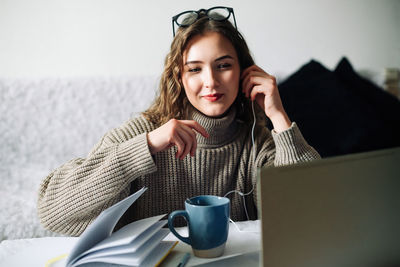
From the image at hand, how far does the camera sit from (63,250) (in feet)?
1.99

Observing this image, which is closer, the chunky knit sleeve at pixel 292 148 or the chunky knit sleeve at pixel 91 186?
the chunky knit sleeve at pixel 91 186

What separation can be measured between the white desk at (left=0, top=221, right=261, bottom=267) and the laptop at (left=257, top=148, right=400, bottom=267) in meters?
0.18

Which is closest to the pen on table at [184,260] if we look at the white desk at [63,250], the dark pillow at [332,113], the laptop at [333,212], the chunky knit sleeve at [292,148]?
the white desk at [63,250]

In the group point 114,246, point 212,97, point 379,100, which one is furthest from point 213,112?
point 379,100

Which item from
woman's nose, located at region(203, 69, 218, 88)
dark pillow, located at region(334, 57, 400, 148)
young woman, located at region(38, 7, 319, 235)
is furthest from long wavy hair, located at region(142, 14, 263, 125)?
dark pillow, located at region(334, 57, 400, 148)

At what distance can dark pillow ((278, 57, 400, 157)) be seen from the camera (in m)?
1.34

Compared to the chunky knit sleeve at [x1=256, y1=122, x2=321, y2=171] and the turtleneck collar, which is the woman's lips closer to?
the turtleneck collar

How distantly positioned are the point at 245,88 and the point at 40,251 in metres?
0.70

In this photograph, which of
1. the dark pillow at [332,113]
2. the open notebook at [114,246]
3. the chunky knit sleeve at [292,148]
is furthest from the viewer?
the dark pillow at [332,113]

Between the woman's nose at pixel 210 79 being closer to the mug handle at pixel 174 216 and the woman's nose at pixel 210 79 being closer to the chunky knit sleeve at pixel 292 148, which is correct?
the chunky knit sleeve at pixel 292 148

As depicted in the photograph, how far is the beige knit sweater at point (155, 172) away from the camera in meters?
0.77

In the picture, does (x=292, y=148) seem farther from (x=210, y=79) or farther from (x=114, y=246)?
(x=114, y=246)

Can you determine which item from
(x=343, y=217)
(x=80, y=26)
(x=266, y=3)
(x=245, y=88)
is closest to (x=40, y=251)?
(x=343, y=217)

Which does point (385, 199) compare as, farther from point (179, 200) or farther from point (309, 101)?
point (309, 101)
